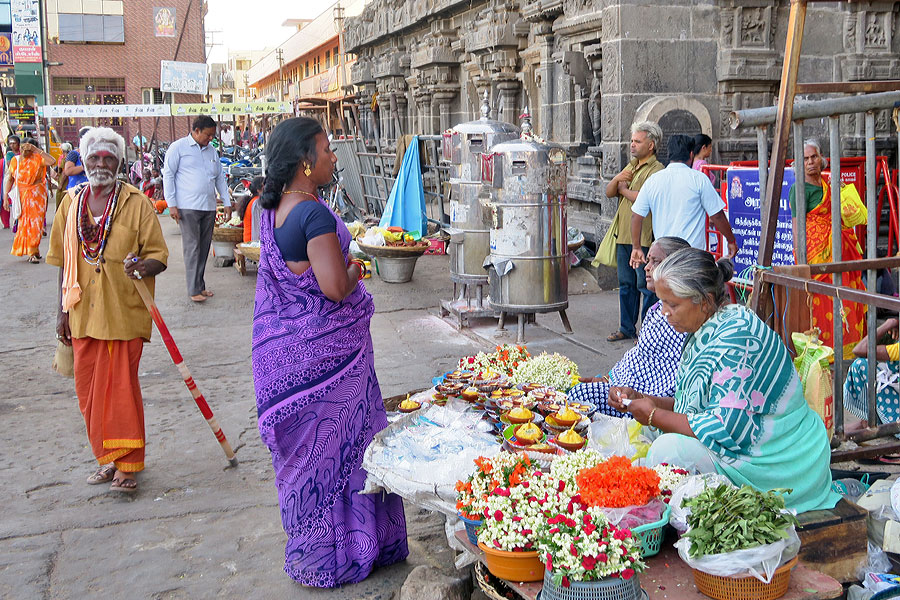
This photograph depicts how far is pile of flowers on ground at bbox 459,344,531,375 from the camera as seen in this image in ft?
15.1

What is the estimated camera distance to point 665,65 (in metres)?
8.48

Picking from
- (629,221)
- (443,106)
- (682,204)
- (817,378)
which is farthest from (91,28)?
(817,378)

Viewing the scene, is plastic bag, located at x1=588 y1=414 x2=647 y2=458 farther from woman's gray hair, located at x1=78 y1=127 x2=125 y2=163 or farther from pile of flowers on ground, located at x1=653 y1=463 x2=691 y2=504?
woman's gray hair, located at x1=78 y1=127 x2=125 y2=163

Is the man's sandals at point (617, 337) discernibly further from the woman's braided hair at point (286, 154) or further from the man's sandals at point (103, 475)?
the woman's braided hair at point (286, 154)

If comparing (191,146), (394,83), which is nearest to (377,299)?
(191,146)

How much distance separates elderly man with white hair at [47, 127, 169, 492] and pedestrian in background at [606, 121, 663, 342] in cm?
363

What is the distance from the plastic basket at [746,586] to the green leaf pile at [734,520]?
0.09 metres

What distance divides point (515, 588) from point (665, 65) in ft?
22.6

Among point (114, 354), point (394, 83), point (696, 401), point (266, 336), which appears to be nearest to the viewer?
point (696, 401)

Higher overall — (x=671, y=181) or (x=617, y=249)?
(x=671, y=181)

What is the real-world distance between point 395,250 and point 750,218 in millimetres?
3979

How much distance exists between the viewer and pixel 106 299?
13.6 ft

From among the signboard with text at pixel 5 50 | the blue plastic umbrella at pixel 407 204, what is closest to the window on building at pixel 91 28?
the signboard with text at pixel 5 50

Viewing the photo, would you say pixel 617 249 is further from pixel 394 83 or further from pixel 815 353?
A: pixel 394 83
